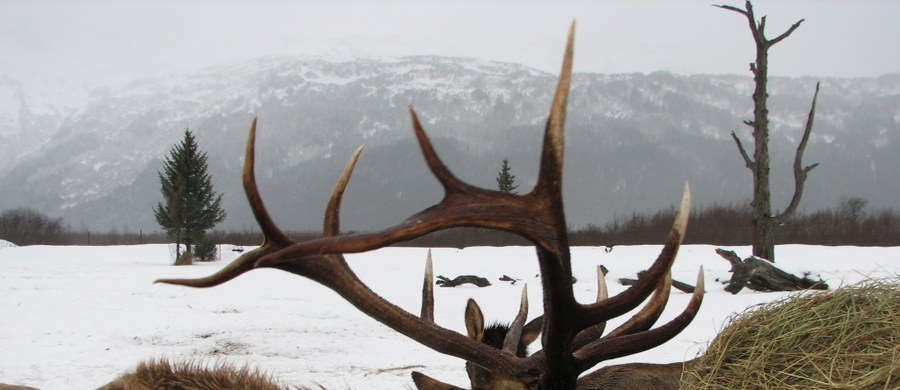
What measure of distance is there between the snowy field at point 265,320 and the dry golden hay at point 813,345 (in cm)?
34

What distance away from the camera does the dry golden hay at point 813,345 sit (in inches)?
74.2

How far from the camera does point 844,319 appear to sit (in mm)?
2061

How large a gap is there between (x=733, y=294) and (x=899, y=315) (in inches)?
390

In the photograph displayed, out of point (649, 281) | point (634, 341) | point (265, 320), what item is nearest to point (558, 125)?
point (649, 281)

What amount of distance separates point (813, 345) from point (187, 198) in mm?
30287

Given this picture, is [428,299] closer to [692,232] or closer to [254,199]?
[254,199]

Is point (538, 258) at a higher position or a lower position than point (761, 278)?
higher

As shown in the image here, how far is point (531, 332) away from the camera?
2477 millimetres

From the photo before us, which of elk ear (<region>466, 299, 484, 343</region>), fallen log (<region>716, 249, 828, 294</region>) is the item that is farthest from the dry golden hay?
fallen log (<region>716, 249, 828, 294</region>)

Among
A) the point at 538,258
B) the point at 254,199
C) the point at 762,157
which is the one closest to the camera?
the point at 538,258

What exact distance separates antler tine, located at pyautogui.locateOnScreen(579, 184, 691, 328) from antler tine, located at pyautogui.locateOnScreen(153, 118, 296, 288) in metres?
0.96

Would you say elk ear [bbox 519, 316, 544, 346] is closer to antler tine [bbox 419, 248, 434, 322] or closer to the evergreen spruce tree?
antler tine [bbox 419, 248, 434, 322]

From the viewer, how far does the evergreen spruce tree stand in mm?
28844

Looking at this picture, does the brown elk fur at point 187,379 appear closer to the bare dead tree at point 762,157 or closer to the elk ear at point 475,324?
the elk ear at point 475,324
